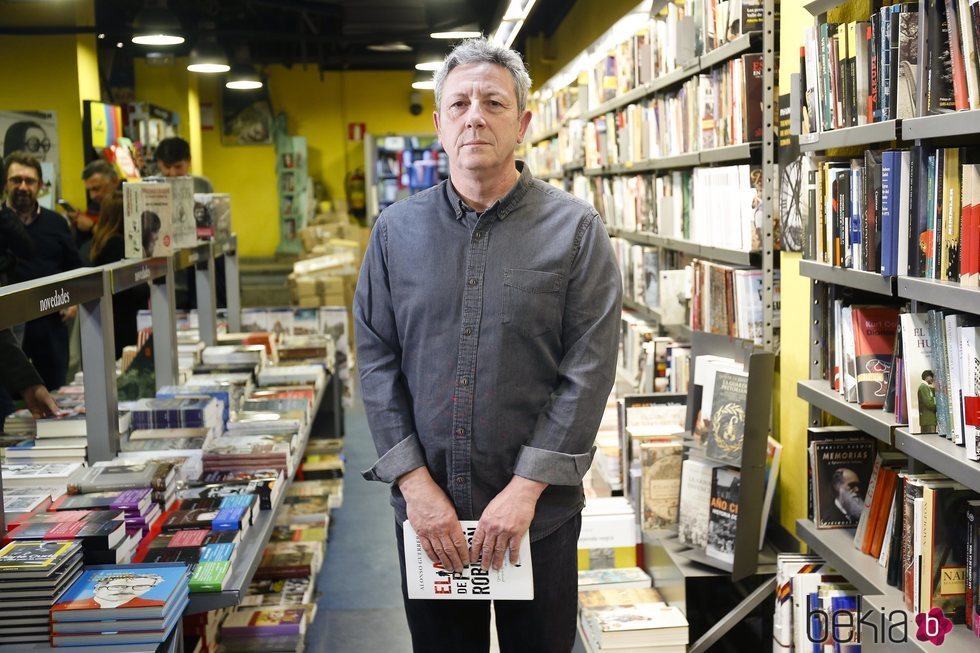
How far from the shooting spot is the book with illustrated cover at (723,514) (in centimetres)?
321

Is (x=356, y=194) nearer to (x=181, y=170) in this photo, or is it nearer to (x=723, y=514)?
(x=181, y=170)

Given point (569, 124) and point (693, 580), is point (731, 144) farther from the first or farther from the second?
point (569, 124)

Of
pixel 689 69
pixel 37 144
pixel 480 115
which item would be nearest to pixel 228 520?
pixel 480 115

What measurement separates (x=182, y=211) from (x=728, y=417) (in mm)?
2576

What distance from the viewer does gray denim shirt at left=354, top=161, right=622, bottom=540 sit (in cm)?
202

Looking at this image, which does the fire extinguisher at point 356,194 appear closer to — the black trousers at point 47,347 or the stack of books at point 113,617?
the black trousers at point 47,347

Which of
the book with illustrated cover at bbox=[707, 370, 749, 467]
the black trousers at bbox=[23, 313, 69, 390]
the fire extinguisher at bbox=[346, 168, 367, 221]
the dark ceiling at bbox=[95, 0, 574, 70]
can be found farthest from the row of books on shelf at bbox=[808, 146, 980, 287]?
the fire extinguisher at bbox=[346, 168, 367, 221]

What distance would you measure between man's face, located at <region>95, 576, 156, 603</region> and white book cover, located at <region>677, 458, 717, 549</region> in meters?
1.85

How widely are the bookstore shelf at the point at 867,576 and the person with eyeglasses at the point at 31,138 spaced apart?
7980 mm

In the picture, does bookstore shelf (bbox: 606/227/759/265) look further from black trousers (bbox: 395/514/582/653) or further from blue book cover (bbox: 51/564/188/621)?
blue book cover (bbox: 51/564/188/621)

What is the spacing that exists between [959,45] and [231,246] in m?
4.58

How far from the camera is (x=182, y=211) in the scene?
4.37 meters

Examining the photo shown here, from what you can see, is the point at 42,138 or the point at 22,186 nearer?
the point at 22,186

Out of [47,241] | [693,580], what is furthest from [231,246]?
[693,580]
